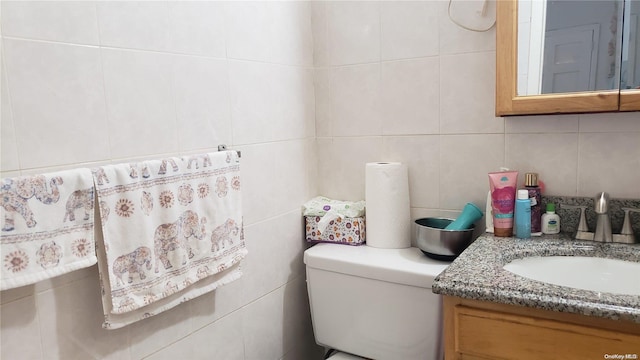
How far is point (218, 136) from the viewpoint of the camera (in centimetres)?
137

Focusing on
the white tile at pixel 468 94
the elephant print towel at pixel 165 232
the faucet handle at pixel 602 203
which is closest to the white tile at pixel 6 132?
the elephant print towel at pixel 165 232

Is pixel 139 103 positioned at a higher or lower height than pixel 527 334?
higher

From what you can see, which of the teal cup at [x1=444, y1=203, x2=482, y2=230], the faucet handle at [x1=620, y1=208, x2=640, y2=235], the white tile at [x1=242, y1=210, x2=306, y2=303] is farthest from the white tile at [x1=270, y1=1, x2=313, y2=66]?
the faucet handle at [x1=620, y1=208, x2=640, y2=235]

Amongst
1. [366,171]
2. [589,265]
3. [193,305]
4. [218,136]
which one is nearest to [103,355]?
[193,305]

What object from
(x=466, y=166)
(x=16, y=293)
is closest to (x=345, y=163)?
(x=466, y=166)

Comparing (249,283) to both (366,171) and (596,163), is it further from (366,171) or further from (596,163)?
(596,163)

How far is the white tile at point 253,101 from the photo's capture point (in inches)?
56.4

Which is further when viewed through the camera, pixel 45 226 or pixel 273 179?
pixel 273 179

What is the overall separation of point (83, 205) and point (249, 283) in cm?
68

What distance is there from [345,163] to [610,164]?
0.86 meters

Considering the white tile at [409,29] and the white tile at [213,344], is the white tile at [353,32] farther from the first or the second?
the white tile at [213,344]

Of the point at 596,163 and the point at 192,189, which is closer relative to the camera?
Result: the point at 192,189

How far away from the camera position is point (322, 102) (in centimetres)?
180

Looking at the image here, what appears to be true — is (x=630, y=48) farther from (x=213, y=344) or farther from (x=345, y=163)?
(x=213, y=344)
